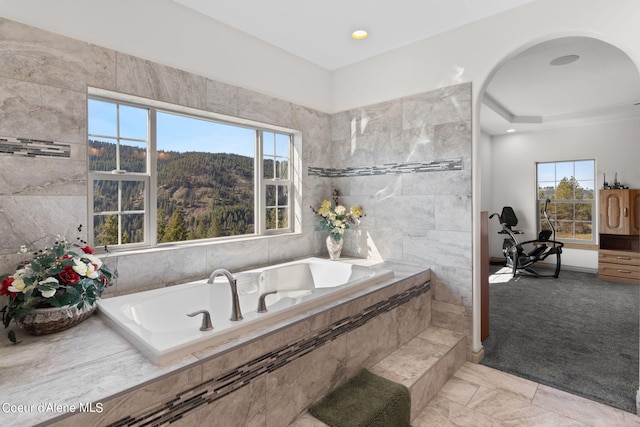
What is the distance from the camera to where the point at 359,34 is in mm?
2922

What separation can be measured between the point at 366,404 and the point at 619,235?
5.96 meters

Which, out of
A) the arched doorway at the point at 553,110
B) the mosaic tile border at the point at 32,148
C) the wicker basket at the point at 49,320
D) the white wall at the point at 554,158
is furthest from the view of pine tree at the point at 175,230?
the white wall at the point at 554,158

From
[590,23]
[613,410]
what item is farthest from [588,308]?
[590,23]

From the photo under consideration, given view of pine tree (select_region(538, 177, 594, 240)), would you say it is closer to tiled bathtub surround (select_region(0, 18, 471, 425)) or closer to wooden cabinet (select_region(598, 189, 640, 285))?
wooden cabinet (select_region(598, 189, 640, 285))

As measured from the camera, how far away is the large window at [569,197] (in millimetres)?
6027

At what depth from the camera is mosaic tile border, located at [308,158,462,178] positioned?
9.45 feet

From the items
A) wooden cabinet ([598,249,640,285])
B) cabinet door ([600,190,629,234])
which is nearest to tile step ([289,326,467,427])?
wooden cabinet ([598,249,640,285])

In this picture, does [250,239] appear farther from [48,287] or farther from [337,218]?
[48,287]

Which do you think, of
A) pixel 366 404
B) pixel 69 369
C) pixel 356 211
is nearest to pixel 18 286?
pixel 69 369

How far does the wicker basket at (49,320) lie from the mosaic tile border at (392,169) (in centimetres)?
243

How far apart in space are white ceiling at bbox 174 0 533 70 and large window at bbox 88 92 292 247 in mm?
797

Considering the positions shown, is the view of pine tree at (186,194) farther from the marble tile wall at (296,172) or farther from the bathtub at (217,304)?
the bathtub at (217,304)

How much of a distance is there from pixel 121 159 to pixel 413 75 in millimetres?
2563

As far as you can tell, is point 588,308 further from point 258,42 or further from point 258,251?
point 258,42
